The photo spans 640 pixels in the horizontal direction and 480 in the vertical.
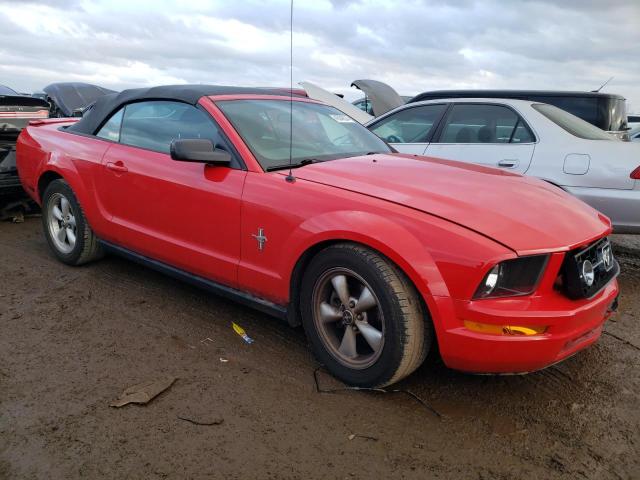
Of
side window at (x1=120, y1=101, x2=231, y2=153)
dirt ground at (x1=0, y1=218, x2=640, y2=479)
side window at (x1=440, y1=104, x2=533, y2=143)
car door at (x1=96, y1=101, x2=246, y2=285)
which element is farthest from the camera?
side window at (x1=440, y1=104, x2=533, y2=143)

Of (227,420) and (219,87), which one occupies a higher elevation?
(219,87)

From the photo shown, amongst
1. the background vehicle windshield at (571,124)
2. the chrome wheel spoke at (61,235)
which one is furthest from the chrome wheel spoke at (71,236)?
the background vehicle windshield at (571,124)

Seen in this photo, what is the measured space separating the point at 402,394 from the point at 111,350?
65.8 inches

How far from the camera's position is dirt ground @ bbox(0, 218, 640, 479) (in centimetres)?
219

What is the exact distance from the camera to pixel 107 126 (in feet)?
13.5

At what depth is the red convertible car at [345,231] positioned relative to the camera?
7.72ft

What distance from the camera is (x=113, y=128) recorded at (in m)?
4.05

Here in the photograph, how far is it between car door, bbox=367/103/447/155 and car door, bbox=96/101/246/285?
9.23ft

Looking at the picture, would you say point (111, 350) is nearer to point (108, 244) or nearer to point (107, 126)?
point (108, 244)

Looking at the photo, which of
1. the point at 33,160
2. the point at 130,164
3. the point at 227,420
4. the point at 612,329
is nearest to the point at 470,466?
the point at 227,420

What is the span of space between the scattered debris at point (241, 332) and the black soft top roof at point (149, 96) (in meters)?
1.46

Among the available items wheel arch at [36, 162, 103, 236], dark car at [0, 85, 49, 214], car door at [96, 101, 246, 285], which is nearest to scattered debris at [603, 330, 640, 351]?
car door at [96, 101, 246, 285]

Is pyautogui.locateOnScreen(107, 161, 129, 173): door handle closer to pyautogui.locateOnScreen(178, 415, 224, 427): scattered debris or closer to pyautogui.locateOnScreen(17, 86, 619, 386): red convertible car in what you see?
pyautogui.locateOnScreen(17, 86, 619, 386): red convertible car

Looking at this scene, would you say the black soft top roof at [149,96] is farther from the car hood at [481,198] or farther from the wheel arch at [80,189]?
the car hood at [481,198]
